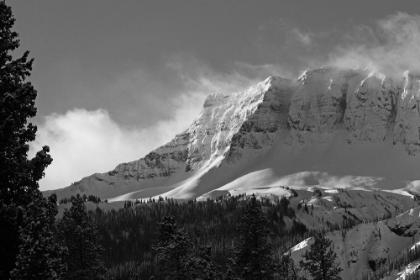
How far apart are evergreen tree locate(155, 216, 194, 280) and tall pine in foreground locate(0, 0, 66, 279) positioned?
22103 millimetres

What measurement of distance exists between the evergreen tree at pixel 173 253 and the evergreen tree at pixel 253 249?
4844 millimetres

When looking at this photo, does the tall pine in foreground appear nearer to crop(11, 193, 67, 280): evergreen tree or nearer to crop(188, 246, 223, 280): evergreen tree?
crop(11, 193, 67, 280): evergreen tree

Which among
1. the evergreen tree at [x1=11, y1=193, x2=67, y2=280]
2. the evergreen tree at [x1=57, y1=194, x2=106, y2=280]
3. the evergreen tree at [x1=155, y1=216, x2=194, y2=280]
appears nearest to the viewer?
the evergreen tree at [x1=11, y1=193, x2=67, y2=280]

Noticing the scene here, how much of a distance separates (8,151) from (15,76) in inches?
133

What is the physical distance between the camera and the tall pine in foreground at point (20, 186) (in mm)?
20859

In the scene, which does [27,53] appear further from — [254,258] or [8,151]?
[254,258]

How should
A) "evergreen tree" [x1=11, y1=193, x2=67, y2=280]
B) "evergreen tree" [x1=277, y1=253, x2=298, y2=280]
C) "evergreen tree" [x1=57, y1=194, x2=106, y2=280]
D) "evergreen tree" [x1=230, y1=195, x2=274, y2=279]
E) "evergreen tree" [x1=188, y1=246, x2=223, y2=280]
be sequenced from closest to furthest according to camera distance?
"evergreen tree" [x1=11, y1=193, x2=67, y2=280] < "evergreen tree" [x1=57, y1=194, x2=106, y2=280] < "evergreen tree" [x1=188, y1=246, x2=223, y2=280] < "evergreen tree" [x1=230, y1=195, x2=274, y2=279] < "evergreen tree" [x1=277, y1=253, x2=298, y2=280]

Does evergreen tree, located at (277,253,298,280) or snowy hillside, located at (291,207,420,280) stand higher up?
evergreen tree, located at (277,253,298,280)

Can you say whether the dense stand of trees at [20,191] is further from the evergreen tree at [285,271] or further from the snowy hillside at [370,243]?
the snowy hillside at [370,243]

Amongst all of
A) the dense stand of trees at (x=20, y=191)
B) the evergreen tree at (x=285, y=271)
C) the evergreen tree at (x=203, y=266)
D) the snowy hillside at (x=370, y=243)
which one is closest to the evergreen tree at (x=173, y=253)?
the evergreen tree at (x=203, y=266)

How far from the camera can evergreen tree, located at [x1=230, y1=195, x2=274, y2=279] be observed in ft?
153

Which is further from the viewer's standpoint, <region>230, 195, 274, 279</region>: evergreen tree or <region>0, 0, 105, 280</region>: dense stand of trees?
<region>230, 195, 274, 279</region>: evergreen tree

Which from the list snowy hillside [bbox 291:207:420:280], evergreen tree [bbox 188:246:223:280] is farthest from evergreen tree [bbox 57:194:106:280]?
snowy hillside [bbox 291:207:420:280]

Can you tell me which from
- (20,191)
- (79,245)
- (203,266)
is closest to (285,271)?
(203,266)
